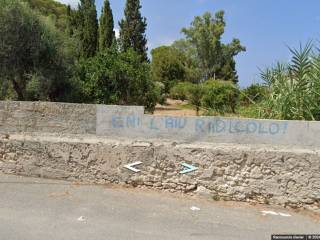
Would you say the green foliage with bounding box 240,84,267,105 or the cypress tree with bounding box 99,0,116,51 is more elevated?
the cypress tree with bounding box 99,0,116,51

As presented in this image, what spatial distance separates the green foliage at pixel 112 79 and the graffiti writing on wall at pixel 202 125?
34.4 ft

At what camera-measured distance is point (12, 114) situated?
774 cm

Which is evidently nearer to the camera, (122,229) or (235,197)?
(122,229)

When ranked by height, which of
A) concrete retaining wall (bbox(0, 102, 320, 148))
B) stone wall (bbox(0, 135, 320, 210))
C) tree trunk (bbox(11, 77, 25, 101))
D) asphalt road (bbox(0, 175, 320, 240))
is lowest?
asphalt road (bbox(0, 175, 320, 240))

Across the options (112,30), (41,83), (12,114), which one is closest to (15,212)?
(12,114)

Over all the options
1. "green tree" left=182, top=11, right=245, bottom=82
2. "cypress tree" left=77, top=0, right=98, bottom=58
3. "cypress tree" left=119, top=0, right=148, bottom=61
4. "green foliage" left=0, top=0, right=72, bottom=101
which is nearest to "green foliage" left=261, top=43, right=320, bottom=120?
"green foliage" left=0, top=0, right=72, bottom=101

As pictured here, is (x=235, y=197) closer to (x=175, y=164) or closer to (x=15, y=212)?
(x=175, y=164)

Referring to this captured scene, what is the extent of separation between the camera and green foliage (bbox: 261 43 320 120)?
750 cm

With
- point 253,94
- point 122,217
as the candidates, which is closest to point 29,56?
point 253,94

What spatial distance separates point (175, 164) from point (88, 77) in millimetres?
11603

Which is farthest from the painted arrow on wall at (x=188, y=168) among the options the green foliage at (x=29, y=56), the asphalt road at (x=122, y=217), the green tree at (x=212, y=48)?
the green tree at (x=212, y=48)

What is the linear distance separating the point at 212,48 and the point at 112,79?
139ft

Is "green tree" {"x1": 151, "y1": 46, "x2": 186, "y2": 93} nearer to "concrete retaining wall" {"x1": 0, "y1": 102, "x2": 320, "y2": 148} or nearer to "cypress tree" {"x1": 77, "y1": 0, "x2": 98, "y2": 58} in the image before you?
"cypress tree" {"x1": 77, "y1": 0, "x2": 98, "y2": 58}

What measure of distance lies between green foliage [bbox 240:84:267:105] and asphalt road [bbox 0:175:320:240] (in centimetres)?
277
